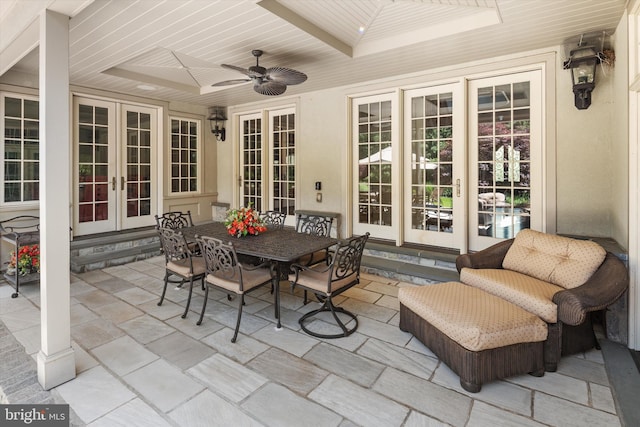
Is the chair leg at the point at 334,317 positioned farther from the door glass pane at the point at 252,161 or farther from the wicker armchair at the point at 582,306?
the door glass pane at the point at 252,161

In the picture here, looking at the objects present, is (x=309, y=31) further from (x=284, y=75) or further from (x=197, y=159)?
(x=197, y=159)

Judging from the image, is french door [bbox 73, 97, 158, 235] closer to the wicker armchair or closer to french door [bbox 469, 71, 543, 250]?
french door [bbox 469, 71, 543, 250]

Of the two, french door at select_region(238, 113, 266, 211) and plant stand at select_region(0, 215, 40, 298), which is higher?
french door at select_region(238, 113, 266, 211)

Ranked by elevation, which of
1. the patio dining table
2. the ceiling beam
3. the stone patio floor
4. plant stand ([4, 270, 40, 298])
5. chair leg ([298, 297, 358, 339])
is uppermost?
the ceiling beam

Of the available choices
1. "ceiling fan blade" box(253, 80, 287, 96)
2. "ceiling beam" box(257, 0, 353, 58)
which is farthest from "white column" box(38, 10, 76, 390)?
"ceiling fan blade" box(253, 80, 287, 96)

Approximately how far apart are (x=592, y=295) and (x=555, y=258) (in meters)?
0.63

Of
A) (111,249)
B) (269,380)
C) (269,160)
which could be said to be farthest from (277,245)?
(269,160)

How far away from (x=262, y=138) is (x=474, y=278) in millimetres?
4673

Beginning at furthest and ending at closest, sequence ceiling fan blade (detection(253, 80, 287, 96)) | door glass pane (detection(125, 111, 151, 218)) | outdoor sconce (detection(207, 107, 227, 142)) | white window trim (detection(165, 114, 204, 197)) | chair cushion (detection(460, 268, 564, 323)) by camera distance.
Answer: outdoor sconce (detection(207, 107, 227, 142)) < white window trim (detection(165, 114, 204, 197)) < door glass pane (detection(125, 111, 151, 218)) < ceiling fan blade (detection(253, 80, 287, 96)) < chair cushion (detection(460, 268, 564, 323))

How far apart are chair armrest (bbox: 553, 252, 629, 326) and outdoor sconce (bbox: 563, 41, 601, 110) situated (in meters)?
1.89

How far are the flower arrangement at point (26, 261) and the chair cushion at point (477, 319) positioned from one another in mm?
4237

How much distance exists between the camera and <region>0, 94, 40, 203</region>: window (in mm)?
4594

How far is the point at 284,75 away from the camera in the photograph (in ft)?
10.5

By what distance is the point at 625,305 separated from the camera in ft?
9.01
